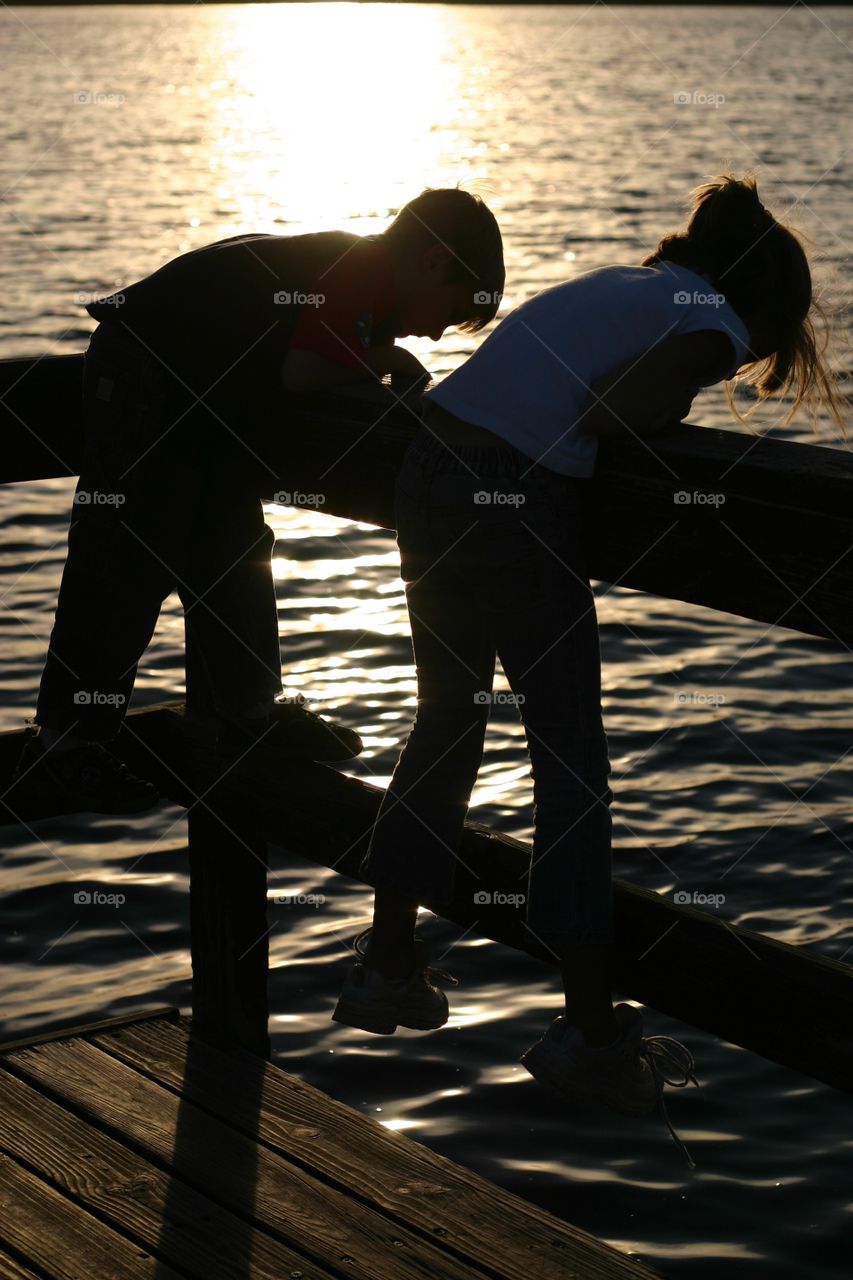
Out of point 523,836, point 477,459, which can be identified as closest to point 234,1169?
point 477,459

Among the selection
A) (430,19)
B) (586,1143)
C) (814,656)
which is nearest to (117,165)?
(814,656)

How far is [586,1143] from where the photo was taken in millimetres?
4457

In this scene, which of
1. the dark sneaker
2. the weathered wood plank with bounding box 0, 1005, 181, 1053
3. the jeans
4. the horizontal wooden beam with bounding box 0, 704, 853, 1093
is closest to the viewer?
the horizontal wooden beam with bounding box 0, 704, 853, 1093

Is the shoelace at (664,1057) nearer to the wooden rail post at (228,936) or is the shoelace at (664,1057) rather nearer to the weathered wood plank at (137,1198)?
the weathered wood plank at (137,1198)

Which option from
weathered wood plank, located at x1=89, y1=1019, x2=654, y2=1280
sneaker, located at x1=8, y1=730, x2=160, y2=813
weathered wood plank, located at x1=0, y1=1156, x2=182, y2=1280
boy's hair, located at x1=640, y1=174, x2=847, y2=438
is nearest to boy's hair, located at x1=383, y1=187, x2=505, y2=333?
boy's hair, located at x1=640, y1=174, x2=847, y2=438

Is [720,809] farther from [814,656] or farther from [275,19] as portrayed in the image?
[275,19]

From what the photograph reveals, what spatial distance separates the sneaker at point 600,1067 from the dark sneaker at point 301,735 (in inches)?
30.4

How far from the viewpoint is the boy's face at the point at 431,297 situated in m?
2.85

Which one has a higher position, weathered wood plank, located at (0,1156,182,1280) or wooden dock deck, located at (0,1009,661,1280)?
weathered wood plank, located at (0,1156,182,1280)

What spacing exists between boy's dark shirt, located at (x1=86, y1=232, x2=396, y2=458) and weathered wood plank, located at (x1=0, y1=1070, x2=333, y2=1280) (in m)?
1.27

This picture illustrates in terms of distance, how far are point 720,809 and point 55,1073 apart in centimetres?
367

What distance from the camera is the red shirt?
288 cm

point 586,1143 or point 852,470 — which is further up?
point 852,470

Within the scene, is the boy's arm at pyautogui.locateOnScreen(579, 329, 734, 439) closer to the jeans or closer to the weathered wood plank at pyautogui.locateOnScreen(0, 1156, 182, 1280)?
the jeans
